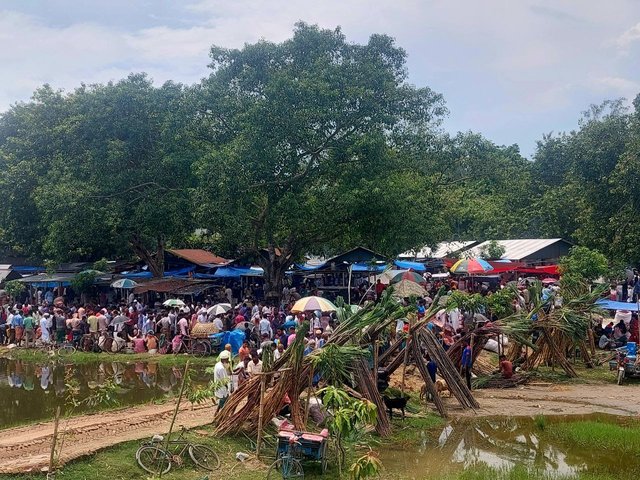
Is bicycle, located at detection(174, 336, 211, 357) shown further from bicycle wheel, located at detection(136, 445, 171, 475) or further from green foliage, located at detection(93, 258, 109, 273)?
green foliage, located at detection(93, 258, 109, 273)

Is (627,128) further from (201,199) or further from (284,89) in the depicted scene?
(201,199)

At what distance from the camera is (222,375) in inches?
480

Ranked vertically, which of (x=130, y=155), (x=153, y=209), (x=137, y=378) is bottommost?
(x=137, y=378)

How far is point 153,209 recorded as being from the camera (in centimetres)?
2638

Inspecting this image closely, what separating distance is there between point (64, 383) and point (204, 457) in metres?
8.37

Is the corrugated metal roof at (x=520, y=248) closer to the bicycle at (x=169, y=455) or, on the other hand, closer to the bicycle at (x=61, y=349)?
the bicycle at (x=61, y=349)

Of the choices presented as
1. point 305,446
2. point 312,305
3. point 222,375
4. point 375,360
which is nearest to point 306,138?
point 312,305

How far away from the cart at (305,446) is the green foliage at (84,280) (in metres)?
21.4

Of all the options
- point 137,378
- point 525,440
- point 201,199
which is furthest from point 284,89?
point 525,440

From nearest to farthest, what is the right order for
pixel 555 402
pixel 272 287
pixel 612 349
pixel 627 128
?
pixel 555 402
pixel 612 349
pixel 272 287
pixel 627 128

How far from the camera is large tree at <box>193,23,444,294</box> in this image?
22.7m

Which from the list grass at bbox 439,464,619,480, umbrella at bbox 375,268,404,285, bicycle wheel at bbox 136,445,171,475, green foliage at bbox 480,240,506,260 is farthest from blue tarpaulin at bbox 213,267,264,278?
grass at bbox 439,464,619,480

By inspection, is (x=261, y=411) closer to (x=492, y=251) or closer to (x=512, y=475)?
(x=512, y=475)

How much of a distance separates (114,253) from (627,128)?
88.1ft
